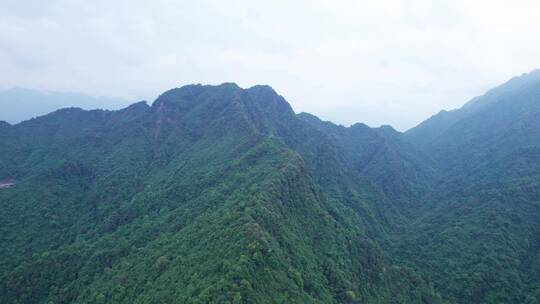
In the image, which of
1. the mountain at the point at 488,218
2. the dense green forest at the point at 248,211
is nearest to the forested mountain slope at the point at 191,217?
the dense green forest at the point at 248,211

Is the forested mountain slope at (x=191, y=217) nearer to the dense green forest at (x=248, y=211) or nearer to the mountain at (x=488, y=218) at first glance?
the dense green forest at (x=248, y=211)

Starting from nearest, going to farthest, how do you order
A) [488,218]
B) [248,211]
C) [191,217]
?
1. [248,211]
2. [191,217]
3. [488,218]

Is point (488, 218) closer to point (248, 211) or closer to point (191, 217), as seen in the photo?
point (248, 211)

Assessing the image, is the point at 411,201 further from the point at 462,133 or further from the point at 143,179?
the point at 143,179

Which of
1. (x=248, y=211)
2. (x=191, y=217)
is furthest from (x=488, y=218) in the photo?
(x=191, y=217)

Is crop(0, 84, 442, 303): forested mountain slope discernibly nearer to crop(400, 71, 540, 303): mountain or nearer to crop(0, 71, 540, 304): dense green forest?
crop(0, 71, 540, 304): dense green forest

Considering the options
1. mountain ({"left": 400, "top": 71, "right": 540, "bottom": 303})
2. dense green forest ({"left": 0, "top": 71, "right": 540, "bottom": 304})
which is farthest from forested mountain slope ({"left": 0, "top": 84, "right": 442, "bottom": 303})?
mountain ({"left": 400, "top": 71, "right": 540, "bottom": 303})

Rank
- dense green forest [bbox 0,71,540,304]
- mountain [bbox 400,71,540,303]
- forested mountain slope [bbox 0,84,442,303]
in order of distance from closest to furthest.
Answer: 1. forested mountain slope [bbox 0,84,442,303]
2. dense green forest [bbox 0,71,540,304]
3. mountain [bbox 400,71,540,303]

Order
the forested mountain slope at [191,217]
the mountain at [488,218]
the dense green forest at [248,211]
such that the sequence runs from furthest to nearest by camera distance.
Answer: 1. the mountain at [488,218]
2. the dense green forest at [248,211]
3. the forested mountain slope at [191,217]

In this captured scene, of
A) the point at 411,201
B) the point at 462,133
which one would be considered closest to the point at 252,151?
the point at 411,201
